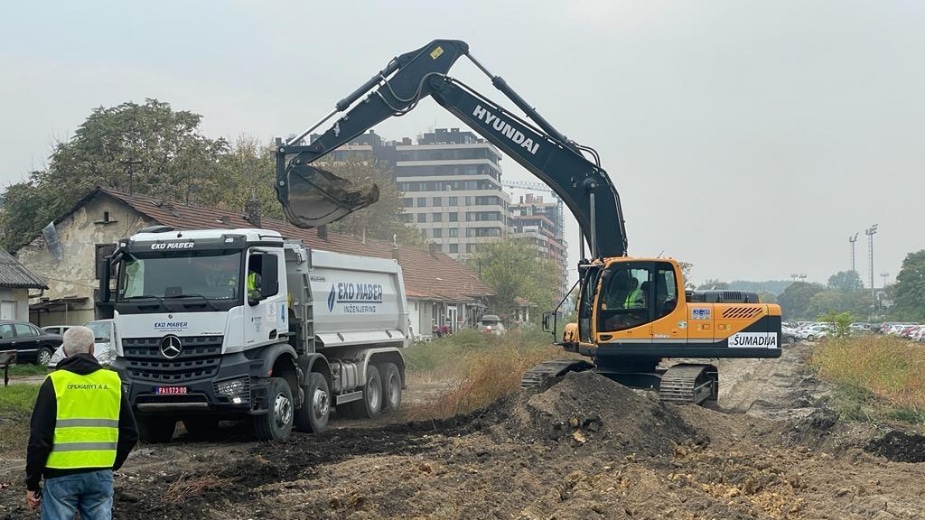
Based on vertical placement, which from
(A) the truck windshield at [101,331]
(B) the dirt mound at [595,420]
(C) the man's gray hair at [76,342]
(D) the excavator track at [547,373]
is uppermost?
(C) the man's gray hair at [76,342]

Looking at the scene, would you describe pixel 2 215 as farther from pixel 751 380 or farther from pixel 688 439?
pixel 688 439

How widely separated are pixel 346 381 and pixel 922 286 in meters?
87.8

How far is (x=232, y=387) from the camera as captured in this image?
520 inches

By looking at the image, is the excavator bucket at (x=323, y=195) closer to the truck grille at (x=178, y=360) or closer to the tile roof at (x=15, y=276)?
the truck grille at (x=178, y=360)

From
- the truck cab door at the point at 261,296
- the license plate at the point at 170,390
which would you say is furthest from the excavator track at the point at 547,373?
the license plate at the point at 170,390

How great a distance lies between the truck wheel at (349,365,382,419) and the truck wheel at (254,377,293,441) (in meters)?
3.16

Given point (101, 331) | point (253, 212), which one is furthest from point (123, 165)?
point (101, 331)

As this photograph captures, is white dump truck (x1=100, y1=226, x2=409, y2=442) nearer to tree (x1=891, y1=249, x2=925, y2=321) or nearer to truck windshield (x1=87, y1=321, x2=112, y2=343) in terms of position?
truck windshield (x1=87, y1=321, x2=112, y2=343)

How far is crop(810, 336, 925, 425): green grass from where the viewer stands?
16359 millimetres

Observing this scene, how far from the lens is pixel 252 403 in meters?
13.4

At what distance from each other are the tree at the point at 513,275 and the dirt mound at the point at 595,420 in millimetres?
41354

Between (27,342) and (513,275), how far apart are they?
32.3 meters

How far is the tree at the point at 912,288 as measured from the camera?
92.7 metres

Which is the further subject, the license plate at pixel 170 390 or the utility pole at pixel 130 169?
the utility pole at pixel 130 169
